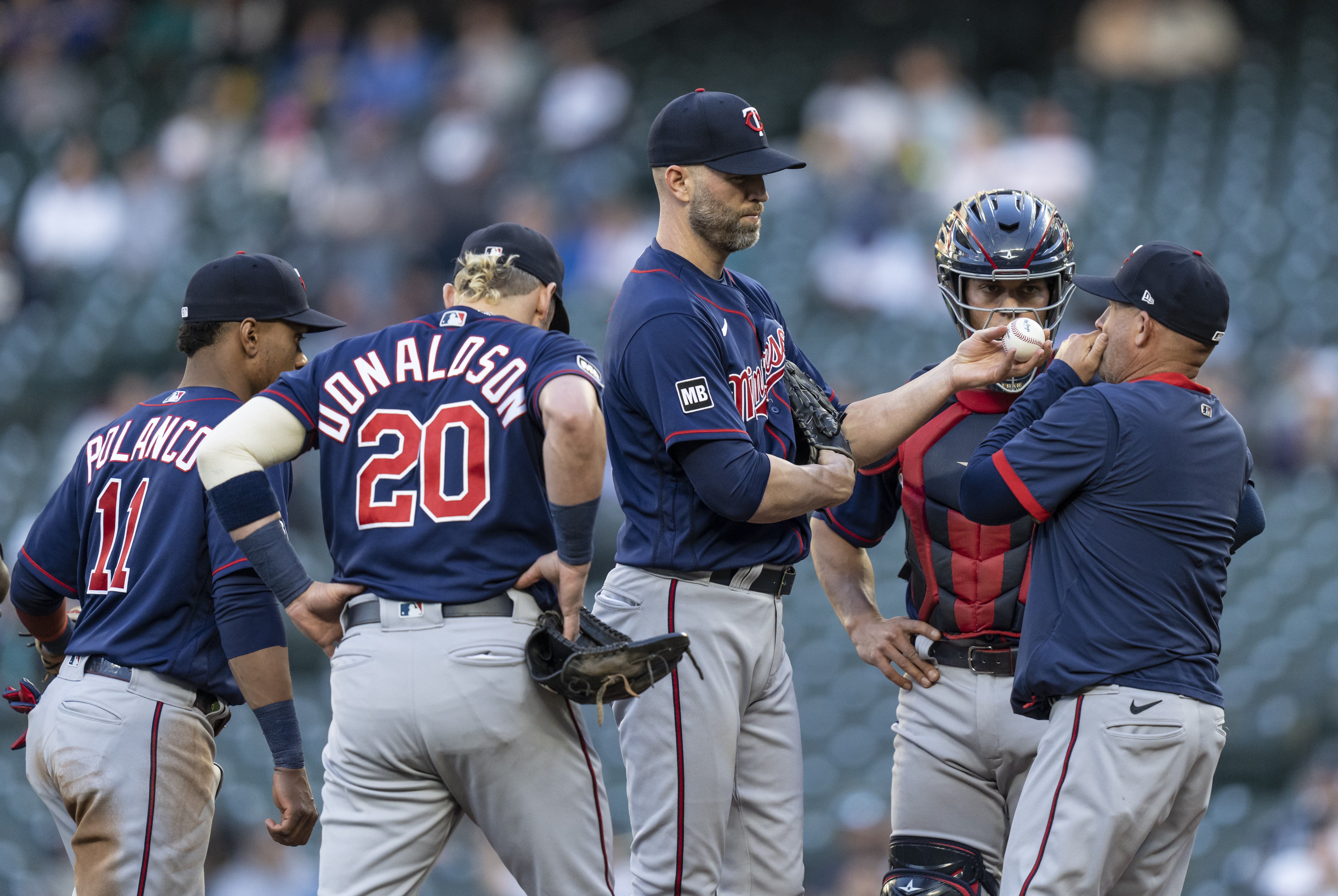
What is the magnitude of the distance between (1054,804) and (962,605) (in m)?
0.62

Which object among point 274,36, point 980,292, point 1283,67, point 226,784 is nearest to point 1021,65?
point 1283,67

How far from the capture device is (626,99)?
42.5 feet

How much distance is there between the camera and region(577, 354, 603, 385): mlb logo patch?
316 cm

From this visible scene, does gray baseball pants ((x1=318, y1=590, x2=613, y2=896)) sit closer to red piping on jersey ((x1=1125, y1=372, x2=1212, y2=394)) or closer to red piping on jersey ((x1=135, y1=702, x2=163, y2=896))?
red piping on jersey ((x1=135, y1=702, x2=163, y2=896))

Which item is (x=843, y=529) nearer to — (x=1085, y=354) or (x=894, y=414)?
(x=894, y=414)

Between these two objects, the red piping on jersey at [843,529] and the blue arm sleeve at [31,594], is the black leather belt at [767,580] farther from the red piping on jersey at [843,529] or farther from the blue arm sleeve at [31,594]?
the blue arm sleeve at [31,594]

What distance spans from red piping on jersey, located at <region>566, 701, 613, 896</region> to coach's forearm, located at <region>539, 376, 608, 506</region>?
1.61ft

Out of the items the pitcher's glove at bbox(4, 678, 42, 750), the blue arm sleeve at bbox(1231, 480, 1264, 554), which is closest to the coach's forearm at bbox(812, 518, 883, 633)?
the blue arm sleeve at bbox(1231, 480, 1264, 554)

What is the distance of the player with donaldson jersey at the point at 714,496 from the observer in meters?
3.30

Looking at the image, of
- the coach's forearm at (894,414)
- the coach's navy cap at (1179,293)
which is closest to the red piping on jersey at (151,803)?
the coach's forearm at (894,414)

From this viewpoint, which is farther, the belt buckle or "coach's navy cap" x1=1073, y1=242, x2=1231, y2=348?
the belt buckle

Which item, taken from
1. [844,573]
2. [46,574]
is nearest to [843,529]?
[844,573]

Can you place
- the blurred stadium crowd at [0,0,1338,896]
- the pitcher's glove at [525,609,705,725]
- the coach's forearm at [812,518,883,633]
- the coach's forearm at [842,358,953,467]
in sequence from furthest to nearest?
the blurred stadium crowd at [0,0,1338,896]
the coach's forearm at [812,518,883,633]
the coach's forearm at [842,358,953,467]
the pitcher's glove at [525,609,705,725]

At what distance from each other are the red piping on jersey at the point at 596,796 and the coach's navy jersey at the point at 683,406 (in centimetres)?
42
